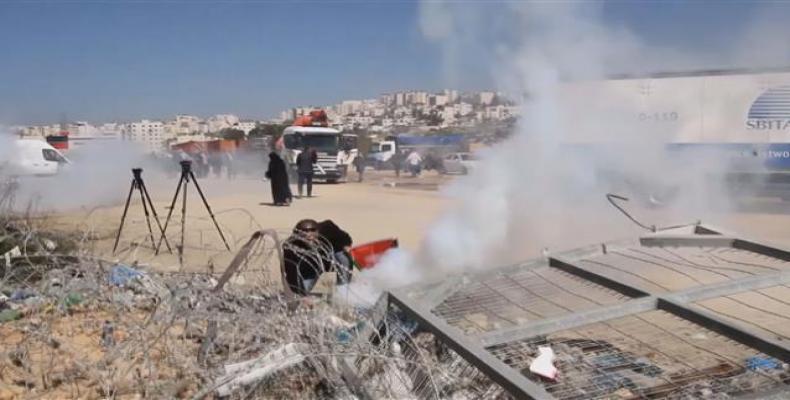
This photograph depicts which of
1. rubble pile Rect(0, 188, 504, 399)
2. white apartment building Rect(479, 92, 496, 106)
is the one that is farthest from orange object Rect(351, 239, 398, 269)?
rubble pile Rect(0, 188, 504, 399)

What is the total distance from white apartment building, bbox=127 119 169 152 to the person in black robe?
14.5m

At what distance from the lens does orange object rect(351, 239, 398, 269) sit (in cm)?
752

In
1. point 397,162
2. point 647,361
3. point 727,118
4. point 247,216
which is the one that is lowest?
point 247,216

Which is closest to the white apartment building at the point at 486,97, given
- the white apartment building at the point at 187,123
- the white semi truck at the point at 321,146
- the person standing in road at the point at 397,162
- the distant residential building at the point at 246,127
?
the white semi truck at the point at 321,146

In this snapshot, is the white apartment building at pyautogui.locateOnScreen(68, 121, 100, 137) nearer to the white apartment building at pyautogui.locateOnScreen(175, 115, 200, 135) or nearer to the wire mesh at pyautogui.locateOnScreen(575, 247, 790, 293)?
the white apartment building at pyautogui.locateOnScreen(175, 115, 200, 135)

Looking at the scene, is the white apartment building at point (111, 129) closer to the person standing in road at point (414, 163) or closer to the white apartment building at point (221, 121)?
the person standing in road at point (414, 163)

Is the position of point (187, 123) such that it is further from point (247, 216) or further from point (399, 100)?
point (247, 216)

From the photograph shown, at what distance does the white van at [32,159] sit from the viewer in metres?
22.7

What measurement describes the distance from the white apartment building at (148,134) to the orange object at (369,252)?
79.2 ft

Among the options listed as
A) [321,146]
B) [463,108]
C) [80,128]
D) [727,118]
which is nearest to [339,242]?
[463,108]

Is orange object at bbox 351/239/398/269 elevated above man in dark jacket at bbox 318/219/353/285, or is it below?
below

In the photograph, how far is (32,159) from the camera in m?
23.3

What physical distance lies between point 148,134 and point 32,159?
12.3m

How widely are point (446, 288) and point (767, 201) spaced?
1460cm
